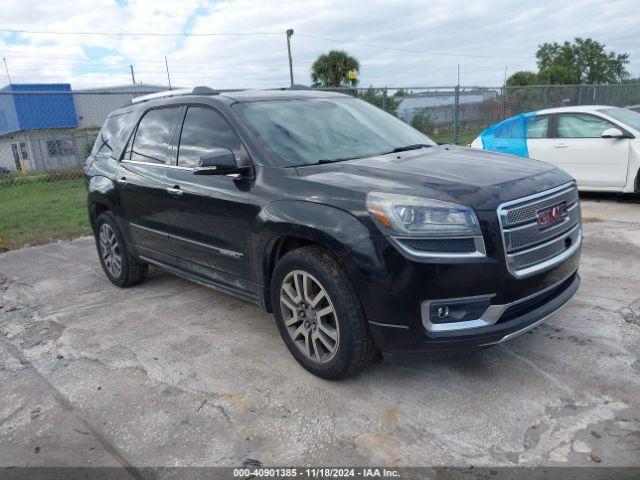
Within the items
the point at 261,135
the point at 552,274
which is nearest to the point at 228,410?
the point at 261,135

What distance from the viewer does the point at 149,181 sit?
176 inches

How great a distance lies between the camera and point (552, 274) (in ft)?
10.0

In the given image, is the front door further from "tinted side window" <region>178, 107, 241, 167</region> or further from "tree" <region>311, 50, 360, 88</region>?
"tree" <region>311, 50, 360, 88</region>

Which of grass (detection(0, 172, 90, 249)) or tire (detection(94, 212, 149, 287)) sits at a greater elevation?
tire (detection(94, 212, 149, 287))

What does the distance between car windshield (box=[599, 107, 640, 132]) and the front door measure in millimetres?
6815

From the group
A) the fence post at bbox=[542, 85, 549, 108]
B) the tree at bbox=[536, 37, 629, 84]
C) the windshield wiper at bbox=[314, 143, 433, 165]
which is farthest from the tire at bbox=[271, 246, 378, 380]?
the tree at bbox=[536, 37, 629, 84]

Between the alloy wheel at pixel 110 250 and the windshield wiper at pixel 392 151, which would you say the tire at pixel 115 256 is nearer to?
the alloy wheel at pixel 110 250

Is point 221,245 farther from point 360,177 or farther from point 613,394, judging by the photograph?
point 613,394

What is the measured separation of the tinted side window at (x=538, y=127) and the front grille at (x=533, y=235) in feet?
19.7

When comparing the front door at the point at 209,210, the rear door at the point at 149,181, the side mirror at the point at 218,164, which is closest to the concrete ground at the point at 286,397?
the front door at the point at 209,210

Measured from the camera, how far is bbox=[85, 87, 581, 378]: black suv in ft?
9.08

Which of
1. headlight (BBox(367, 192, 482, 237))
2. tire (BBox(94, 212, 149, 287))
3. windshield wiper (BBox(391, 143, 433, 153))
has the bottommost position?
tire (BBox(94, 212, 149, 287))

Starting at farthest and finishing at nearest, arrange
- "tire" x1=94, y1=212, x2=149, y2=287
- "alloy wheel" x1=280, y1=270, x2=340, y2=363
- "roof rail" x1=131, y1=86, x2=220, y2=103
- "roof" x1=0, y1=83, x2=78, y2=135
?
1. "roof" x1=0, y1=83, x2=78, y2=135
2. "tire" x1=94, y1=212, x2=149, y2=287
3. "roof rail" x1=131, y1=86, x2=220, y2=103
4. "alloy wheel" x1=280, y1=270, x2=340, y2=363

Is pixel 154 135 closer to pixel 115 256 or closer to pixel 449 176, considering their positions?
pixel 115 256
